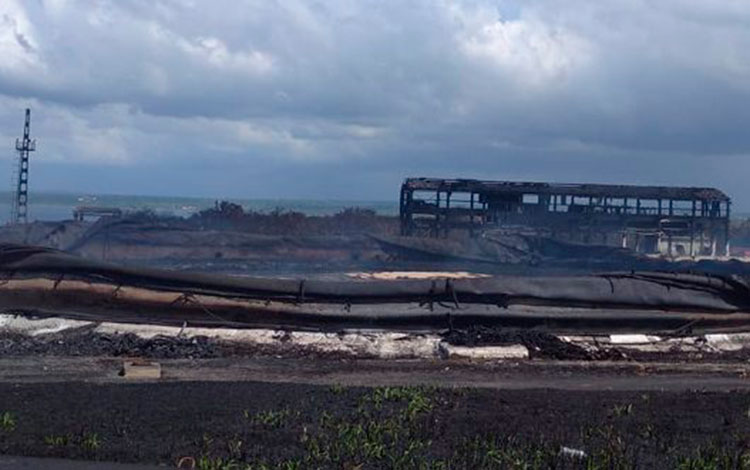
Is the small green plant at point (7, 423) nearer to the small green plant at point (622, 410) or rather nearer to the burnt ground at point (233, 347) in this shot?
the small green plant at point (622, 410)

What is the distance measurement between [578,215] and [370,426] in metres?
21.6

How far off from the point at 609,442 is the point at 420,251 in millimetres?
17454

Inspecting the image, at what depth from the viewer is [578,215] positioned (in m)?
29.8

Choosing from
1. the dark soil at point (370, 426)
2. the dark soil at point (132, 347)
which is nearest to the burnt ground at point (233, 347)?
the dark soil at point (132, 347)

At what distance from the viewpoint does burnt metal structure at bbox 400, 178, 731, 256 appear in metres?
29.7

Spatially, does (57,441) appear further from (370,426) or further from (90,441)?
(370,426)

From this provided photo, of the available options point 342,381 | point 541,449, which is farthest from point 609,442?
point 342,381

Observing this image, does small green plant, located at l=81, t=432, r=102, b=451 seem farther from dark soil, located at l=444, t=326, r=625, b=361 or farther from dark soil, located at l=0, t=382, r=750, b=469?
dark soil, located at l=444, t=326, r=625, b=361

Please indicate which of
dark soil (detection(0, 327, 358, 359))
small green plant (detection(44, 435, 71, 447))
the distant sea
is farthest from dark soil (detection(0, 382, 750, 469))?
the distant sea

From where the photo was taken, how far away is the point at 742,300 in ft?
54.1

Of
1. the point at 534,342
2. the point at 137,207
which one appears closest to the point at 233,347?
the point at 534,342

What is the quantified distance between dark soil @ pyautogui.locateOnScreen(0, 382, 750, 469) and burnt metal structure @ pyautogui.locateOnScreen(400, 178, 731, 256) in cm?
1831

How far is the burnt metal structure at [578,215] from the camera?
29703 mm

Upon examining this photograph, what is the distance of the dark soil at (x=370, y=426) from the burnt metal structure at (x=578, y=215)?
1831 centimetres
